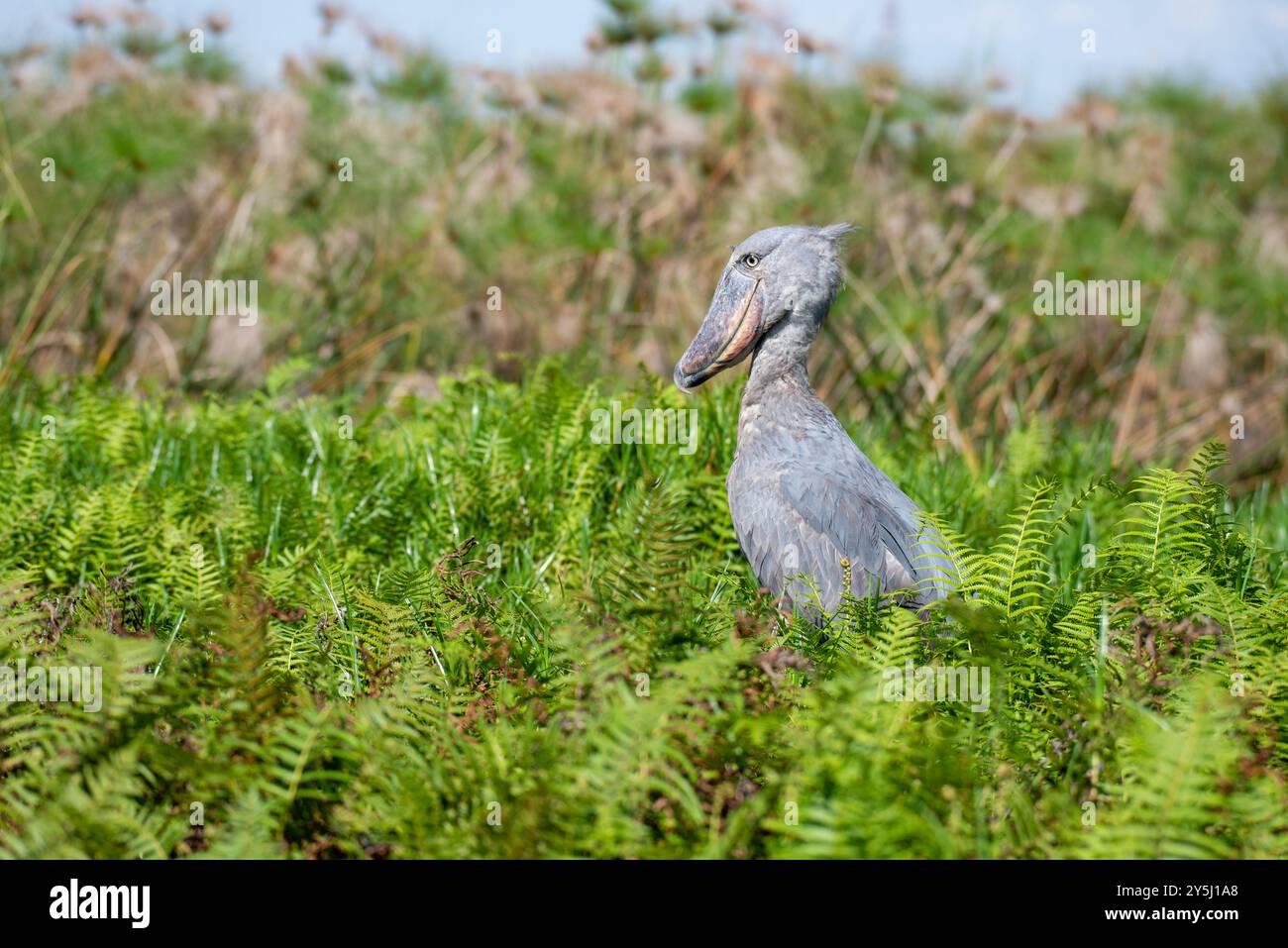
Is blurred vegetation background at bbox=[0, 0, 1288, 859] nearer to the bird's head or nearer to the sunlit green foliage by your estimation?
the sunlit green foliage

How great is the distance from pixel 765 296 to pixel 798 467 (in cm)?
67

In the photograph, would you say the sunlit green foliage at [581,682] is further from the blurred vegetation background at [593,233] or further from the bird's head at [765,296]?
the blurred vegetation background at [593,233]

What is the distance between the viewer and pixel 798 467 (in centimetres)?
382

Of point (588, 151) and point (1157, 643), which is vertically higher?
point (588, 151)

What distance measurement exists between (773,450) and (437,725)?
161 cm

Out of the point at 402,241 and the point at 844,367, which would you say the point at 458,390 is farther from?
the point at 402,241

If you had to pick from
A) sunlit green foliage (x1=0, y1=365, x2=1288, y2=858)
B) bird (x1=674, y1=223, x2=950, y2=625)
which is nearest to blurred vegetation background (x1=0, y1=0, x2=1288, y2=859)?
sunlit green foliage (x1=0, y1=365, x2=1288, y2=858)

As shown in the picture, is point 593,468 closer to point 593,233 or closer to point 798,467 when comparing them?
point 798,467

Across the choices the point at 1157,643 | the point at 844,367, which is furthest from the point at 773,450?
the point at 844,367

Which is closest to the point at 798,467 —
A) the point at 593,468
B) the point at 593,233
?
the point at 593,468

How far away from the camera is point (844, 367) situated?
22.5 feet

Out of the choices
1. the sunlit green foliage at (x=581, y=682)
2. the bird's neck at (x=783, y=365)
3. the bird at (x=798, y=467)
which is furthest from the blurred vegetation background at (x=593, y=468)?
the bird's neck at (x=783, y=365)

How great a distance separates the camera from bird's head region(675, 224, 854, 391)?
411cm
